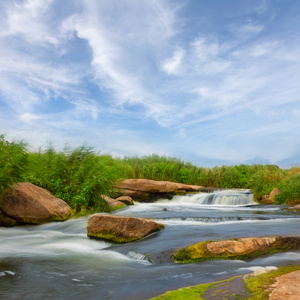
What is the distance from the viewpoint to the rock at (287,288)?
265 centimetres

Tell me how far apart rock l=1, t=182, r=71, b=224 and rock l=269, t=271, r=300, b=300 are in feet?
23.5

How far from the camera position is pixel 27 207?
8.78 metres

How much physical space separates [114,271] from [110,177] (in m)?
6.55

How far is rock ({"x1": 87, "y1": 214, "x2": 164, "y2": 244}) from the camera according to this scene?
244 inches

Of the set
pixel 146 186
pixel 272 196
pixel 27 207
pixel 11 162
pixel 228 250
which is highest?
pixel 11 162

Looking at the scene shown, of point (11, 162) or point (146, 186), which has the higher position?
point (11, 162)

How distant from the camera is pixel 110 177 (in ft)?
35.7

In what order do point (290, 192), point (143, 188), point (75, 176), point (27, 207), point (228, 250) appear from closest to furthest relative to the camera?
point (228, 250) < point (27, 207) < point (75, 176) < point (290, 192) < point (143, 188)

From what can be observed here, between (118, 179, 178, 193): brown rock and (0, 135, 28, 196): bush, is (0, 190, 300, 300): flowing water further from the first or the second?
(118, 179, 178, 193): brown rock

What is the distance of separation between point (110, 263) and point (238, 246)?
6.78 ft

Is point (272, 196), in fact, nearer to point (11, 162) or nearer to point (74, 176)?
point (74, 176)

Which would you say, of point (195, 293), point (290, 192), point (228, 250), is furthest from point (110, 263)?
point (290, 192)

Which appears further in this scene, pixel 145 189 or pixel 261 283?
pixel 145 189

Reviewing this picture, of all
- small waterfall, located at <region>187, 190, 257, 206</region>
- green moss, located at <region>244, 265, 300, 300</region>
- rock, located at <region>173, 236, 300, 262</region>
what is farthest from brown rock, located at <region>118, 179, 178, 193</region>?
green moss, located at <region>244, 265, 300, 300</region>
